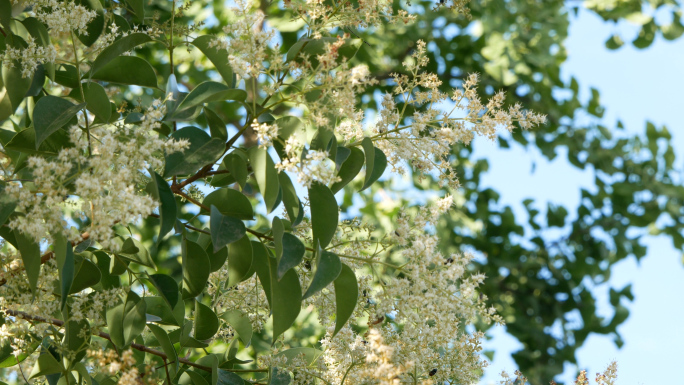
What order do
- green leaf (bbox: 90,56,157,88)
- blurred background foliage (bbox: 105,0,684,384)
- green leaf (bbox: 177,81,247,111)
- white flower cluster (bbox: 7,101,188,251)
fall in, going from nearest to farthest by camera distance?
white flower cluster (bbox: 7,101,188,251), green leaf (bbox: 177,81,247,111), green leaf (bbox: 90,56,157,88), blurred background foliage (bbox: 105,0,684,384)

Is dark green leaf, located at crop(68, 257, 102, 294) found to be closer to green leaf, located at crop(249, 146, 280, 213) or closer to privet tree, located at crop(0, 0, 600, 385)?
privet tree, located at crop(0, 0, 600, 385)

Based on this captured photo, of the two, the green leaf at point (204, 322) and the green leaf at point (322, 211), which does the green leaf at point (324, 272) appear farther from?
the green leaf at point (204, 322)

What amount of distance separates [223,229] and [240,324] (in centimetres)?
20

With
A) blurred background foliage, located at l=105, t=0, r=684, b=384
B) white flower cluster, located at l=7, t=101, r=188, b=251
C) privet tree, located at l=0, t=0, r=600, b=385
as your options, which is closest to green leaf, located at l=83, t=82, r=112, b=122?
privet tree, located at l=0, t=0, r=600, b=385

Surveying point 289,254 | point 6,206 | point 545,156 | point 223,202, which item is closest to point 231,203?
point 223,202

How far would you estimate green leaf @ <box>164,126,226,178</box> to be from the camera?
69 cm

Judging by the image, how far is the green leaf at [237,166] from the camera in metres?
0.72

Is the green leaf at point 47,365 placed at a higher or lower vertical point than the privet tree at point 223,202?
lower

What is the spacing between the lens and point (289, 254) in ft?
2.11

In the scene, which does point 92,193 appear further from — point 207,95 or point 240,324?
point 240,324

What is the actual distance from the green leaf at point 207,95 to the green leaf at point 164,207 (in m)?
0.09

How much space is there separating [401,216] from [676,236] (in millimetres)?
2549

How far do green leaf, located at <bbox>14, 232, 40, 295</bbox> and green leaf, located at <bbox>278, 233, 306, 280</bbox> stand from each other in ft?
0.80

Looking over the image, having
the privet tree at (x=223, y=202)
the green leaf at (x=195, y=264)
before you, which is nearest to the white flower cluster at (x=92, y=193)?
the privet tree at (x=223, y=202)
